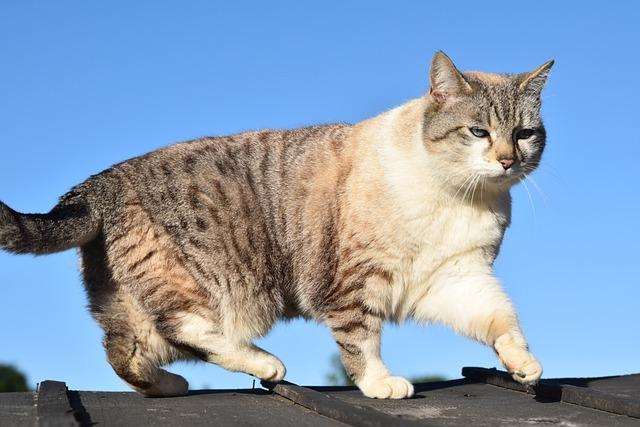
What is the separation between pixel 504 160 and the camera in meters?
4.99

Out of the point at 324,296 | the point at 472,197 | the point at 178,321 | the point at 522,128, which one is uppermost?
the point at 522,128

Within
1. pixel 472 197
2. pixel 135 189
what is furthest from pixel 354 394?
pixel 135 189

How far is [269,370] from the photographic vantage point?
5.00 m

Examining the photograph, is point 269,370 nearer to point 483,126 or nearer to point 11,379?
point 483,126

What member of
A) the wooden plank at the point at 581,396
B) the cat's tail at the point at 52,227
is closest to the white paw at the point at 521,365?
the wooden plank at the point at 581,396

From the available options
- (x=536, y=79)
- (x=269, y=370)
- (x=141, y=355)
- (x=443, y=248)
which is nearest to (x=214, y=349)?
(x=269, y=370)

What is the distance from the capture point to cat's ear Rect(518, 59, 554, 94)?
216 inches

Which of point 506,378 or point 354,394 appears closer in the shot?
point 354,394

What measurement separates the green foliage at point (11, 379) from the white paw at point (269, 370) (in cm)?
1895

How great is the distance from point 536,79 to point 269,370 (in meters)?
2.66

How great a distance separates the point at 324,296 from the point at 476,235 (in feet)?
3.52

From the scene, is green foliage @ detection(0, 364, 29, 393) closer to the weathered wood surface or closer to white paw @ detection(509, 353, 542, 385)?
the weathered wood surface

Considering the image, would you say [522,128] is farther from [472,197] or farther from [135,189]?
[135,189]

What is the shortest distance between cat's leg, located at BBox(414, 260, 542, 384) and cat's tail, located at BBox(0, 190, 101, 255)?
7.37ft
